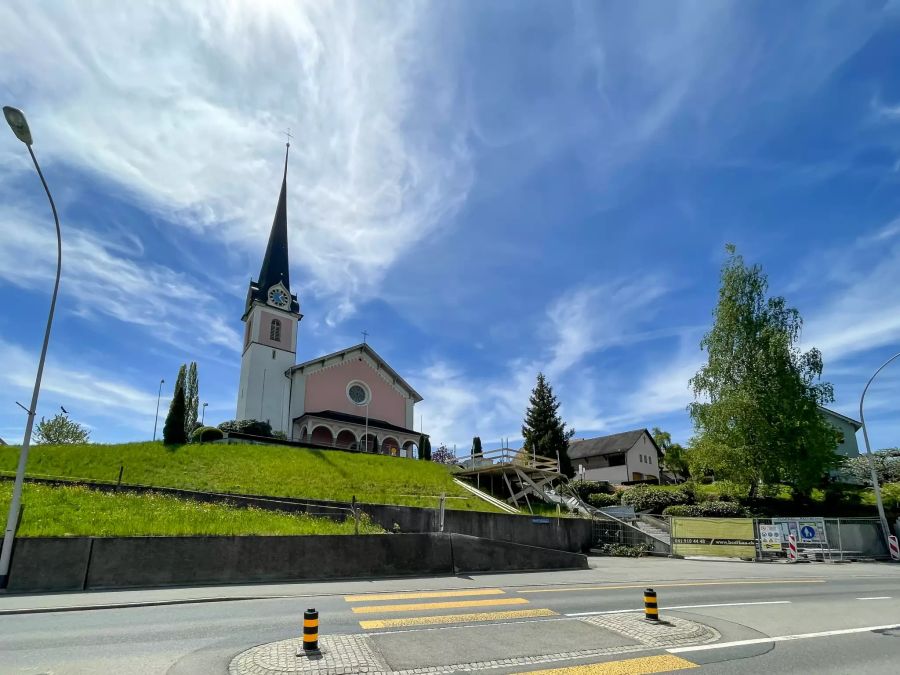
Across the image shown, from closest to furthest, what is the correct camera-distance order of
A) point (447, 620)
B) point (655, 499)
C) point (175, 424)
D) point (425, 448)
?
point (447, 620) → point (655, 499) → point (175, 424) → point (425, 448)

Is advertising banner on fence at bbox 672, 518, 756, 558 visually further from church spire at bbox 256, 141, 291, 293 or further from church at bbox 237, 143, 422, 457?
church spire at bbox 256, 141, 291, 293

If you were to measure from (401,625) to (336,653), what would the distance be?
2007 mm

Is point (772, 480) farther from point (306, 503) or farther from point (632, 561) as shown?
point (306, 503)

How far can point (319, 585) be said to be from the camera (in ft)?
41.8

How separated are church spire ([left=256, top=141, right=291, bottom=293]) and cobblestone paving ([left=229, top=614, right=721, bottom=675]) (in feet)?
167

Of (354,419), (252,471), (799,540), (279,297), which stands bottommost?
(799,540)

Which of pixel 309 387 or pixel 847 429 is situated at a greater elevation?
pixel 309 387

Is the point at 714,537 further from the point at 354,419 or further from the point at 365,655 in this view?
the point at 354,419

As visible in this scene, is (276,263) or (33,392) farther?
(276,263)

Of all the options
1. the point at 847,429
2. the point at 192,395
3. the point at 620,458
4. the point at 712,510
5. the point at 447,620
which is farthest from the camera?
the point at 192,395

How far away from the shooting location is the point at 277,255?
57.1m

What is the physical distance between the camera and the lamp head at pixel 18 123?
11.0m

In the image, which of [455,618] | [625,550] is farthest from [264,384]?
[455,618]

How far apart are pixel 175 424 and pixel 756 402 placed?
125 feet
